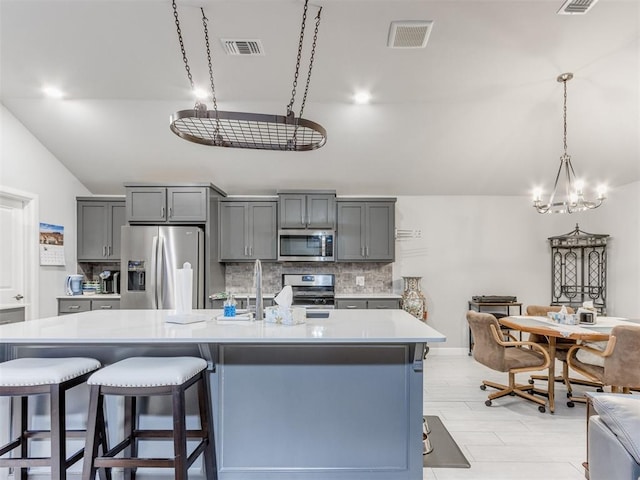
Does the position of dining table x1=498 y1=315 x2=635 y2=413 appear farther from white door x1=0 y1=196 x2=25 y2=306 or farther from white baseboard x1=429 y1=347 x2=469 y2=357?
white door x1=0 y1=196 x2=25 y2=306

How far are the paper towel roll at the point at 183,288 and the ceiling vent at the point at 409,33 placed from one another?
230 cm

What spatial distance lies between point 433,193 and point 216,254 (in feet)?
10.5

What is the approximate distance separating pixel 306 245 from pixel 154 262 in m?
1.85

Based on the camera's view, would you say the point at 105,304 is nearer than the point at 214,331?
No

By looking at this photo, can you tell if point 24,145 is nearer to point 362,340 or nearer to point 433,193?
point 362,340

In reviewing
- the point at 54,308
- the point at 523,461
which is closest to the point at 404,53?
the point at 523,461

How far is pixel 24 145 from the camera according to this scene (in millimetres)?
4074

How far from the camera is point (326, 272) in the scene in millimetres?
5293

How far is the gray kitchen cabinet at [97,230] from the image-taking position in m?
4.90

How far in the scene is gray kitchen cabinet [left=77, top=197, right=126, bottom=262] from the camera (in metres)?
4.90

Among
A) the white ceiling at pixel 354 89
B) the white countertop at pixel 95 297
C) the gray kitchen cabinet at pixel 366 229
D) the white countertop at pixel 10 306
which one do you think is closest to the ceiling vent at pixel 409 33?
the white ceiling at pixel 354 89

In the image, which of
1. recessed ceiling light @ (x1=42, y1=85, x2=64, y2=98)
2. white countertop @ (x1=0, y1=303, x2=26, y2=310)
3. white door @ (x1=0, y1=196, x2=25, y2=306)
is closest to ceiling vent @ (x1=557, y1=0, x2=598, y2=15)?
recessed ceiling light @ (x1=42, y1=85, x2=64, y2=98)

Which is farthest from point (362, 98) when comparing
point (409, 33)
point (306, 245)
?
point (306, 245)

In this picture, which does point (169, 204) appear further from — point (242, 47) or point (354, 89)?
point (354, 89)
